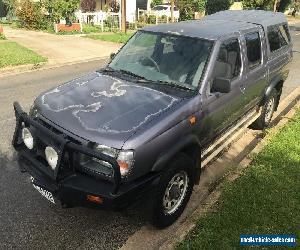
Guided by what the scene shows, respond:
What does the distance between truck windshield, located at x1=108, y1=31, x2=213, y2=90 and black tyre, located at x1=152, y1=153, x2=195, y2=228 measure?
106 cm

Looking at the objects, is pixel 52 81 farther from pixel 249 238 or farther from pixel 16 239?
pixel 249 238

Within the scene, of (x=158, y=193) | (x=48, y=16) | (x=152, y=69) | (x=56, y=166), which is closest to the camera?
(x=56, y=166)

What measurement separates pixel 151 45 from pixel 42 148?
7.47 feet

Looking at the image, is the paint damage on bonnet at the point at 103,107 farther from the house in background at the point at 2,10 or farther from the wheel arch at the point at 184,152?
the house in background at the point at 2,10

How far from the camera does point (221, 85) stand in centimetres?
445

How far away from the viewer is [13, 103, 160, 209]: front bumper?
3441 millimetres

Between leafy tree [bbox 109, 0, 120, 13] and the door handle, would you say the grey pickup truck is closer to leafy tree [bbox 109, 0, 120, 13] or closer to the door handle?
the door handle

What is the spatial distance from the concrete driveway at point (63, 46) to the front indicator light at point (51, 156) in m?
11.0

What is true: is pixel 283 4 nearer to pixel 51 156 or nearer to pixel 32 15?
pixel 32 15

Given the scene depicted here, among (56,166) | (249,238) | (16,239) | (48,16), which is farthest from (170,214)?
(48,16)

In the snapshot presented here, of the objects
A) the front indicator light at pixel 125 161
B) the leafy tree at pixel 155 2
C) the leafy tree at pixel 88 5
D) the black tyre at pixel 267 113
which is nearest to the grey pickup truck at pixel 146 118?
the front indicator light at pixel 125 161

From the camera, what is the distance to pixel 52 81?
1127 centimetres

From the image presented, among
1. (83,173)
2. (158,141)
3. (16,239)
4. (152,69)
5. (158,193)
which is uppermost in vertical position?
(152,69)

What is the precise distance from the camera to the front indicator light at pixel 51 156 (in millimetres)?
3785
